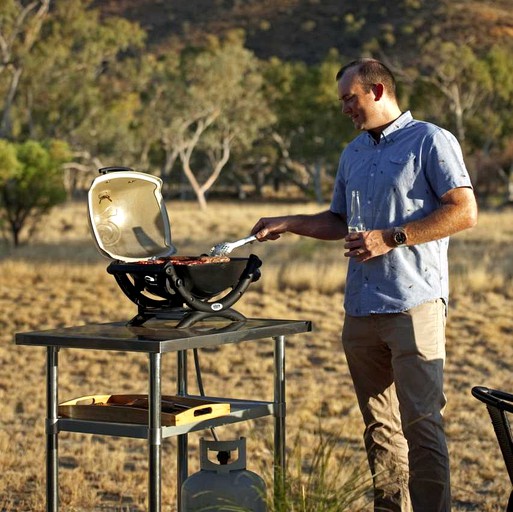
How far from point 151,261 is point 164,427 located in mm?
546

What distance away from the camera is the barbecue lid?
13.5ft

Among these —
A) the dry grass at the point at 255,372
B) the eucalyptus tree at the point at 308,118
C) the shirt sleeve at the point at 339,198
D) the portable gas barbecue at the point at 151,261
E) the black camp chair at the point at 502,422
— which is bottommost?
the dry grass at the point at 255,372

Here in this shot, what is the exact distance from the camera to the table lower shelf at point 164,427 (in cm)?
385

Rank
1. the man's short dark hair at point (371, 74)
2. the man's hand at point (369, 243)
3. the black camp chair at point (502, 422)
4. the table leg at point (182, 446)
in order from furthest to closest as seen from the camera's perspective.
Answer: the table leg at point (182, 446), the man's short dark hair at point (371, 74), the man's hand at point (369, 243), the black camp chair at point (502, 422)

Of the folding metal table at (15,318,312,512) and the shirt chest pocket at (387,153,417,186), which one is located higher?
the shirt chest pocket at (387,153,417,186)

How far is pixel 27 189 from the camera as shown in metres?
24.9

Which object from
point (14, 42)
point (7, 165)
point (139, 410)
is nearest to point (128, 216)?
point (139, 410)

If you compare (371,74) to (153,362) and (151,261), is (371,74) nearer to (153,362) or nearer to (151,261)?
(151,261)

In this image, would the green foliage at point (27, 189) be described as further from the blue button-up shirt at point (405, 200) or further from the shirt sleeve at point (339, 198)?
the blue button-up shirt at point (405, 200)

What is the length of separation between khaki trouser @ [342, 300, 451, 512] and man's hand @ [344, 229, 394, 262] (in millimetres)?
264

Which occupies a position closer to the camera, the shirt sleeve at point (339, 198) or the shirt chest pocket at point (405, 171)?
the shirt chest pocket at point (405, 171)

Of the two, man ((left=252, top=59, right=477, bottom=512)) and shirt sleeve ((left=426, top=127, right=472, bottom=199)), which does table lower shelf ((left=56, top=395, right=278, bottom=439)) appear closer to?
man ((left=252, top=59, right=477, bottom=512))

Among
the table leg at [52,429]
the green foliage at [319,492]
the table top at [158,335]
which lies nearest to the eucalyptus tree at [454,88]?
the table top at [158,335]

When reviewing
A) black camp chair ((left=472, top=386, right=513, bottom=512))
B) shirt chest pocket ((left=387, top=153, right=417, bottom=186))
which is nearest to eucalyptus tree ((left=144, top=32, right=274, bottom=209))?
shirt chest pocket ((left=387, top=153, right=417, bottom=186))
